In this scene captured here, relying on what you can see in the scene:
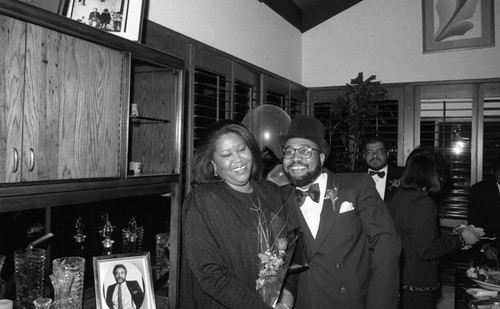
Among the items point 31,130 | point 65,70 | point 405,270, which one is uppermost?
point 65,70

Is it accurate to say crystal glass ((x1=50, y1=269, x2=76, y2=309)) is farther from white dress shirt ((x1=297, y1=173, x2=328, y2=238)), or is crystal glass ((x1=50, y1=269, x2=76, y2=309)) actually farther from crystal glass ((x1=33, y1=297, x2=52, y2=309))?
white dress shirt ((x1=297, y1=173, x2=328, y2=238))

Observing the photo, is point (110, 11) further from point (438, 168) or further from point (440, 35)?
point (440, 35)

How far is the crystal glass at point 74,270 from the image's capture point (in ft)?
6.14

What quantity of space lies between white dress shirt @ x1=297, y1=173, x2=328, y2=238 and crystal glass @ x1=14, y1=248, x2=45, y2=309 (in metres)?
1.32

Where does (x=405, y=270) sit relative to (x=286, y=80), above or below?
below

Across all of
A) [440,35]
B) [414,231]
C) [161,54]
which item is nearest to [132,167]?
[161,54]

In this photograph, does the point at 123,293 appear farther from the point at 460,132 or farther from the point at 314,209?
the point at 460,132

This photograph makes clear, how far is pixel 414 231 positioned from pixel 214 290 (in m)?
1.62

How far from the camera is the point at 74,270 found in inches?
74.5

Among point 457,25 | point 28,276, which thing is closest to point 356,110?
point 457,25

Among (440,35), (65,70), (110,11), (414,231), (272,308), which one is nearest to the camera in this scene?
(65,70)

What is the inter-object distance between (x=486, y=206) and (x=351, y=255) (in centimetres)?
286

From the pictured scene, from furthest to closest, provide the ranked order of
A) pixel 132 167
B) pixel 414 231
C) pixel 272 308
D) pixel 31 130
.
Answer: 1. pixel 414 231
2. pixel 132 167
3. pixel 272 308
4. pixel 31 130

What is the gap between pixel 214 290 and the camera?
5.59 ft
